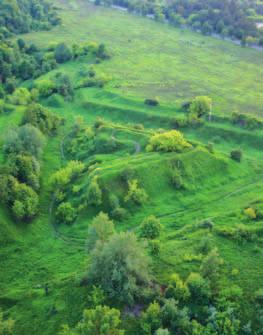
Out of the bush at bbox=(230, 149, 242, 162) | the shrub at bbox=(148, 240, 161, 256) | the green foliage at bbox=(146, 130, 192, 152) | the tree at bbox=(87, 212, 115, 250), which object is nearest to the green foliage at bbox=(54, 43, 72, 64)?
the green foliage at bbox=(146, 130, 192, 152)

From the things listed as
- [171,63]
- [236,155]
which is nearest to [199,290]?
[236,155]

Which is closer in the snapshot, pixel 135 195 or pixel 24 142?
pixel 135 195

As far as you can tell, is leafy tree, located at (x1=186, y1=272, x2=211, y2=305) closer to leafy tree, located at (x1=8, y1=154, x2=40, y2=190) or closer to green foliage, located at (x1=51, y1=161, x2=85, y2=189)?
green foliage, located at (x1=51, y1=161, x2=85, y2=189)

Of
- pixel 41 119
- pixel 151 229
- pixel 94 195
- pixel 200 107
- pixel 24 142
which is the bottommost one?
pixel 151 229

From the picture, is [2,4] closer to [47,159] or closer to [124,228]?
[47,159]

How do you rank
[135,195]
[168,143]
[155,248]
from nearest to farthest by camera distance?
[155,248] < [135,195] < [168,143]

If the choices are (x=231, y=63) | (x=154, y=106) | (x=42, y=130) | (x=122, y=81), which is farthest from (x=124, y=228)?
(x=231, y=63)

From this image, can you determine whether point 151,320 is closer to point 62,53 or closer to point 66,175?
point 66,175
